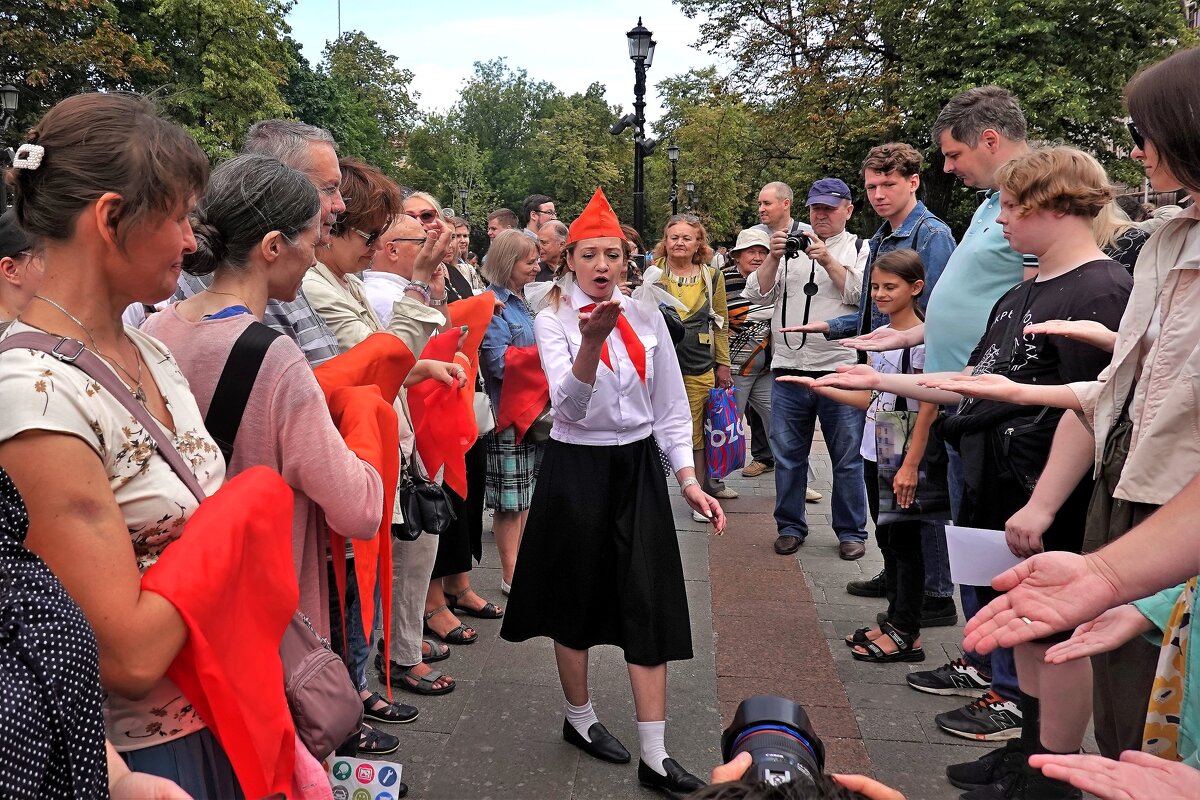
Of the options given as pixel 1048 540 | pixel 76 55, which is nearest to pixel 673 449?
pixel 1048 540

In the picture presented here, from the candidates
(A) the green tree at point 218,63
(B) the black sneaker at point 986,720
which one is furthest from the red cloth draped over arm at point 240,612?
(A) the green tree at point 218,63

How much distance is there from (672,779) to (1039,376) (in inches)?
73.8

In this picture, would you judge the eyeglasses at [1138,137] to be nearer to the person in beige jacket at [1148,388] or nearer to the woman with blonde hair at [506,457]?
the person in beige jacket at [1148,388]

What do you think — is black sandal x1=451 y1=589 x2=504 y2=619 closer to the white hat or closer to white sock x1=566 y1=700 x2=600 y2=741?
white sock x1=566 y1=700 x2=600 y2=741

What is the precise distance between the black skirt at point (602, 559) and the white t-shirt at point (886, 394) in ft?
5.44

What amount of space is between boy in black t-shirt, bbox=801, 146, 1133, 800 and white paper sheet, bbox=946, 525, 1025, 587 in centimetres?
6

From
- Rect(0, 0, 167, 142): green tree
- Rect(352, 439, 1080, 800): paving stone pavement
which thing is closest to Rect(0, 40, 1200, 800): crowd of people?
Rect(352, 439, 1080, 800): paving stone pavement

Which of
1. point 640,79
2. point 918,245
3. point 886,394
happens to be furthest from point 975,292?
point 640,79

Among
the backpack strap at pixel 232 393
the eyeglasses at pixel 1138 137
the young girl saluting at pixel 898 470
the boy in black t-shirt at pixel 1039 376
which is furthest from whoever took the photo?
the young girl saluting at pixel 898 470

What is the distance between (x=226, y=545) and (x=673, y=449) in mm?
2298

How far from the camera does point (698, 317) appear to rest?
7.58m

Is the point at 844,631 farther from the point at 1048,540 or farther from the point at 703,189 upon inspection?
the point at 703,189

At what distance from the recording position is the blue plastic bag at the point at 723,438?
637 cm

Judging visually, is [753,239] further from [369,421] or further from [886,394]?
[369,421]
